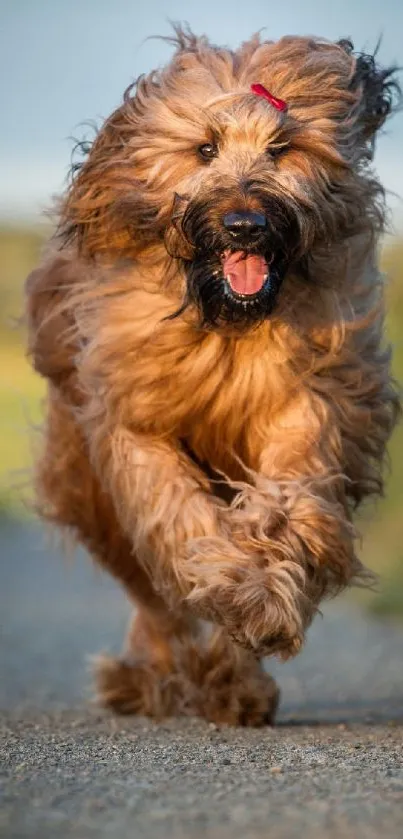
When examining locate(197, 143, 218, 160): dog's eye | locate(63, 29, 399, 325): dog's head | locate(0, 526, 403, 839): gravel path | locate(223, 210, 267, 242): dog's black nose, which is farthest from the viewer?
locate(197, 143, 218, 160): dog's eye

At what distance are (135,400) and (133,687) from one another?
136 centimetres

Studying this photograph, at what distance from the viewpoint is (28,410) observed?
20.1 feet

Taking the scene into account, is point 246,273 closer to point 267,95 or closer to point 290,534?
point 267,95

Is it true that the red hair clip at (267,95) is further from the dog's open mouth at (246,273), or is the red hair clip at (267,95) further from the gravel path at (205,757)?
the gravel path at (205,757)

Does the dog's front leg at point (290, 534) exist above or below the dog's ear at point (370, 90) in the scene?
below

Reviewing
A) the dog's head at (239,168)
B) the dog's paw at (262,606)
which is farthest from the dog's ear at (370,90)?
the dog's paw at (262,606)

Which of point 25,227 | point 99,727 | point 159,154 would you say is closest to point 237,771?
point 99,727

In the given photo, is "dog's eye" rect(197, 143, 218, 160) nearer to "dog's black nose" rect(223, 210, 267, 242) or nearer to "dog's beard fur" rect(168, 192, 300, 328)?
"dog's beard fur" rect(168, 192, 300, 328)

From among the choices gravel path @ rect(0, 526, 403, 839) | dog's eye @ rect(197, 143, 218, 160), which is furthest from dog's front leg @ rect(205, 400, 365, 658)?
dog's eye @ rect(197, 143, 218, 160)

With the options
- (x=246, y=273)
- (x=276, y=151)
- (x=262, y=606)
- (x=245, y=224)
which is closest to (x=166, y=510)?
(x=262, y=606)

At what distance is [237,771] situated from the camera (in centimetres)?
368

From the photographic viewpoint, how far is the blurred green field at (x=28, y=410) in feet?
19.8

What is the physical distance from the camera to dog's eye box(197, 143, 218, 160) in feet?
15.0

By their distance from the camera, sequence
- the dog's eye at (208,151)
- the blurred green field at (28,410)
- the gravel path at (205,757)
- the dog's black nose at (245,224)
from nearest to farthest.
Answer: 1. the gravel path at (205,757)
2. the dog's black nose at (245,224)
3. the dog's eye at (208,151)
4. the blurred green field at (28,410)
